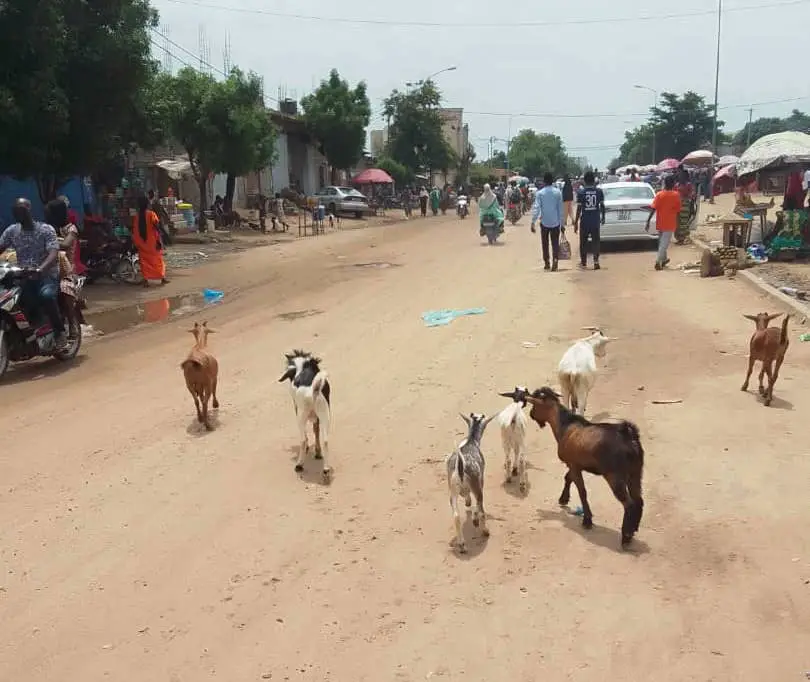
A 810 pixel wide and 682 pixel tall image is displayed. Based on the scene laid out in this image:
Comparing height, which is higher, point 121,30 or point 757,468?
point 121,30

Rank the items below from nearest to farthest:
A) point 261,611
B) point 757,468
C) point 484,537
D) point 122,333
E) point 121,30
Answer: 1. point 261,611
2. point 484,537
3. point 757,468
4. point 122,333
5. point 121,30

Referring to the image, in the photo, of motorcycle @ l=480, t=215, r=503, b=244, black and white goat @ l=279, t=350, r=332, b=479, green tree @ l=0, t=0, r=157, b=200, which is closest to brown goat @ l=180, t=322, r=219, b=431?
black and white goat @ l=279, t=350, r=332, b=479

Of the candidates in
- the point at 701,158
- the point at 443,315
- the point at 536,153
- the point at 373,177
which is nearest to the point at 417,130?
the point at 373,177

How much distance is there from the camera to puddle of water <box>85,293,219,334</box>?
12562 millimetres

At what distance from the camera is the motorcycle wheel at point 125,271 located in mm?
16594

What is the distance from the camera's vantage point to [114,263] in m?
16.5

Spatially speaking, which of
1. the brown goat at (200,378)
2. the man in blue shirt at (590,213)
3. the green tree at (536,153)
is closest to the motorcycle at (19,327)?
the brown goat at (200,378)

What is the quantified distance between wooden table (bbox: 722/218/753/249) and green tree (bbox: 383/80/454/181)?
39369 millimetres

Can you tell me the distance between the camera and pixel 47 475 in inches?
225

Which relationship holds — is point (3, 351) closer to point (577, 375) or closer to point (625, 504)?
point (577, 375)

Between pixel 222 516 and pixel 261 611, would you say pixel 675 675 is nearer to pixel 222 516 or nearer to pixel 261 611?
pixel 261 611

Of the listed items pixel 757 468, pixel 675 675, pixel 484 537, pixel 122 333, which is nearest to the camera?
pixel 675 675

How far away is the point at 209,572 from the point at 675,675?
7.83ft

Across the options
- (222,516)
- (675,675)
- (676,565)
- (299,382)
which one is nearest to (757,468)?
(676,565)
